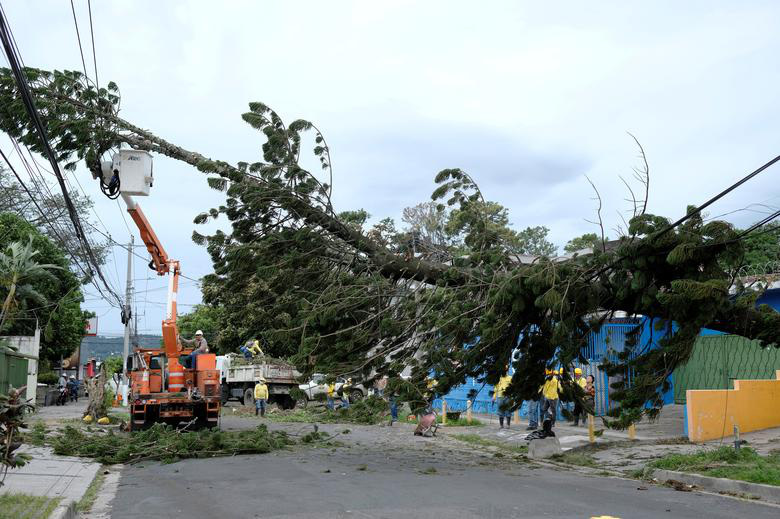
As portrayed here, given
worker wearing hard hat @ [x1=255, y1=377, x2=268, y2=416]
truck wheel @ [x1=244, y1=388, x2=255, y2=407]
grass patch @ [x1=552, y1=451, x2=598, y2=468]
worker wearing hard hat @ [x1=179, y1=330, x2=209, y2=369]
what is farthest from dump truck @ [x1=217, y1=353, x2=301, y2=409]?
grass patch @ [x1=552, y1=451, x2=598, y2=468]

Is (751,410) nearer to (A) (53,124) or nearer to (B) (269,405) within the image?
(A) (53,124)

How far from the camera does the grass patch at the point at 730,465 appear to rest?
959 cm

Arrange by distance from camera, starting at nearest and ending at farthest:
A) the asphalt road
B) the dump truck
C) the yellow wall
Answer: the asphalt road, the yellow wall, the dump truck

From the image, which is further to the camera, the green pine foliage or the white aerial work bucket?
the green pine foliage

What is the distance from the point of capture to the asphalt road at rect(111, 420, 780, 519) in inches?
313

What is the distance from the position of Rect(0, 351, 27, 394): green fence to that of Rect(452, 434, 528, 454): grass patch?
494 inches

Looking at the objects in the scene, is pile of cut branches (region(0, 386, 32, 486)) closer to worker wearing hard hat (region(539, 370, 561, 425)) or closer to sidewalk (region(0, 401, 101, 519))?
sidewalk (region(0, 401, 101, 519))

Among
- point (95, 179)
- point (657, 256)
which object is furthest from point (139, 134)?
point (657, 256)

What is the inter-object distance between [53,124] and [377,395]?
7.25 meters

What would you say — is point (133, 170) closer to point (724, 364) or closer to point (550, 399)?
point (550, 399)

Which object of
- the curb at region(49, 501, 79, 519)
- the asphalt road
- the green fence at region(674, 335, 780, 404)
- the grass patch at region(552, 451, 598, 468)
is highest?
the green fence at region(674, 335, 780, 404)

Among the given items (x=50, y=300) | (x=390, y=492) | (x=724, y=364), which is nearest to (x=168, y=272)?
(x=390, y=492)

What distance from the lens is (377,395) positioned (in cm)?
1136

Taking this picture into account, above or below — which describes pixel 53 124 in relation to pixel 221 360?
above
